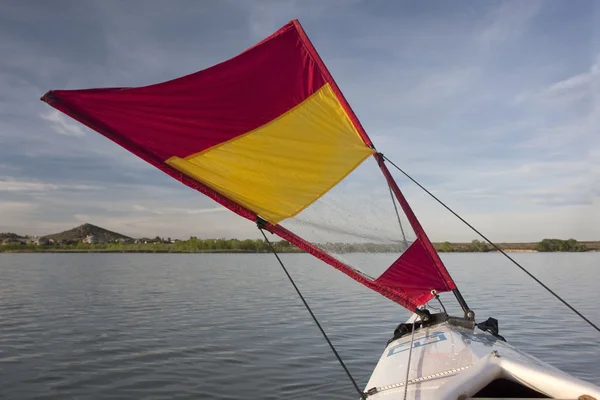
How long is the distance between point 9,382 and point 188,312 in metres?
9.05

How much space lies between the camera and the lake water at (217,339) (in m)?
9.59

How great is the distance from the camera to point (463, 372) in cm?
491

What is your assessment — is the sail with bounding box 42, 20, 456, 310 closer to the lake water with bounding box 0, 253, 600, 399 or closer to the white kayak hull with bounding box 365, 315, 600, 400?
the white kayak hull with bounding box 365, 315, 600, 400

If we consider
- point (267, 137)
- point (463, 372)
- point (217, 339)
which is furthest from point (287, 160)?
point (217, 339)

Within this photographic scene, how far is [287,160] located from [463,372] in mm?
3350

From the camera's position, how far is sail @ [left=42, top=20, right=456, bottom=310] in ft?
18.2

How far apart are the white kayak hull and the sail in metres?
0.89

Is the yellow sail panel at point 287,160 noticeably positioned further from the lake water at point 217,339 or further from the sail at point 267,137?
the lake water at point 217,339

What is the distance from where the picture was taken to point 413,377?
5.55m

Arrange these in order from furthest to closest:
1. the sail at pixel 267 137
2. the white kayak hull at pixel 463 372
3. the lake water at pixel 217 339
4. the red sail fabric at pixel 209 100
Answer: the lake water at pixel 217 339 < the sail at pixel 267 137 < the red sail fabric at pixel 209 100 < the white kayak hull at pixel 463 372

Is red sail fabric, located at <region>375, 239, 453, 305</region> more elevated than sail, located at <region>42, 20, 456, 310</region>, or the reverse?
sail, located at <region>42, 20, 456, 310</region>

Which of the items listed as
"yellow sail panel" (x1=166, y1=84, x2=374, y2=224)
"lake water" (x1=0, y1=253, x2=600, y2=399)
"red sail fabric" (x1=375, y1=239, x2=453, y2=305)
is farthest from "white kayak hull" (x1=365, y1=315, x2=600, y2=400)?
"yellow sail panel" (x1=166, y1=84, x2=374, y2=224)

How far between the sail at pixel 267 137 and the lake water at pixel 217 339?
110cm

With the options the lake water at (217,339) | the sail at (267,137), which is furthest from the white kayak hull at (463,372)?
the lake water at (217,339)
